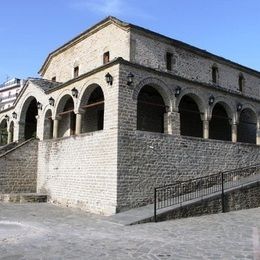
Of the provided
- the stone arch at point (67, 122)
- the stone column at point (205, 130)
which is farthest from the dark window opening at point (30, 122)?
the stone column at point (205, 130)

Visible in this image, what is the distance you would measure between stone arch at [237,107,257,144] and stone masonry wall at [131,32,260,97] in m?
1.34

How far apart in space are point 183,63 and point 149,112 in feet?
9.83

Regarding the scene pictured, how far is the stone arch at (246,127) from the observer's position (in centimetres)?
2291

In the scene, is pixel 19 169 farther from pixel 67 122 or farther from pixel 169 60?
pixel 169 60

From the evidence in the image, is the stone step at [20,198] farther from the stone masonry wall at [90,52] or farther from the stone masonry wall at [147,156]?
the stone masonry wall at [90,52]

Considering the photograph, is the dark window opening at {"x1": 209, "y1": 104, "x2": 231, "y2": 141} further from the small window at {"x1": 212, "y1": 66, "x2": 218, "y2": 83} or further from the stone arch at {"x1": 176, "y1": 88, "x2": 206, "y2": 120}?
the stone arch at {"x1": 176, "y1": 88, "x2": 206, "y2": 120}

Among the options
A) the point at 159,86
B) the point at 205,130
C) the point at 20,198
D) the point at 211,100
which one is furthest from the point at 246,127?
the point at 20,198

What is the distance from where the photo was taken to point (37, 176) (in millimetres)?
19891

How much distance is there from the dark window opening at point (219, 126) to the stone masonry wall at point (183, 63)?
1.67m

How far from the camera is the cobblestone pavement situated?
7.91m

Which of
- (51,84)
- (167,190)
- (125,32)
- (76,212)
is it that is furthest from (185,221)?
(51,84)

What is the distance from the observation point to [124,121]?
14.9 metres

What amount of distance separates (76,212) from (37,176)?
549 centimetres

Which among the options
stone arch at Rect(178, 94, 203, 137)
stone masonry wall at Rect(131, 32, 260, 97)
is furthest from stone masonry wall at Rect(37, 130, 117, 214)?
stone arch at Rect(178, 94, 203, 137)
